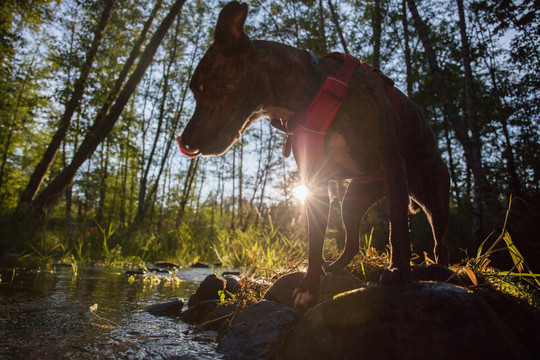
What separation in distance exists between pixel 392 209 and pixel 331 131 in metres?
0.61

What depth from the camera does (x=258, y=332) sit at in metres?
2.12

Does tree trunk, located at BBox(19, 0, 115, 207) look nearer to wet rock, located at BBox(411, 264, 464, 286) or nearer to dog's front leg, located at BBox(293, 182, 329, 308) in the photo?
dog's front leg, located at BBox(293, 182, 329, 308)

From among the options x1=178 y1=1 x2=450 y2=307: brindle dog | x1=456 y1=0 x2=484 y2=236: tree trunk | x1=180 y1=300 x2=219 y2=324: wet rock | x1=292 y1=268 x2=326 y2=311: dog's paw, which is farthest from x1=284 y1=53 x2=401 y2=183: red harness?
x1=456 y1=0 x2=484 y2=236: tree trunk

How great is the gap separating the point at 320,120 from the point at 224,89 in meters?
0.68

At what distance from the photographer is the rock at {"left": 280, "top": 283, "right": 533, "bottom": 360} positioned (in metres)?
1.46

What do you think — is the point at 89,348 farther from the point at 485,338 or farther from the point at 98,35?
the point at 98,35

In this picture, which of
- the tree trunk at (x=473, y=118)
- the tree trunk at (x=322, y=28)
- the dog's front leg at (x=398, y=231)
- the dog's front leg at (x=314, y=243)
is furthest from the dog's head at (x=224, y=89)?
the tree trunk at (x=322, y=28)

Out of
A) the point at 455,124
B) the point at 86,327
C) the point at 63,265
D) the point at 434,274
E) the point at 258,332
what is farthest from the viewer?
the point at 455,124

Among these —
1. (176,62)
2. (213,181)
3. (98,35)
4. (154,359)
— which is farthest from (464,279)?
(213,181)

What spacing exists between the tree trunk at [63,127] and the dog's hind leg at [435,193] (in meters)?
9.49

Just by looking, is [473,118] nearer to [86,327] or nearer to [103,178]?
[86,327]

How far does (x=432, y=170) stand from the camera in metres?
2.60

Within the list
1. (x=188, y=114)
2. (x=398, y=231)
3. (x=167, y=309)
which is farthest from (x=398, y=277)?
(x=188, y=114)

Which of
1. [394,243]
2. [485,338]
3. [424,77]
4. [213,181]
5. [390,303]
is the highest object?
[424,77]
